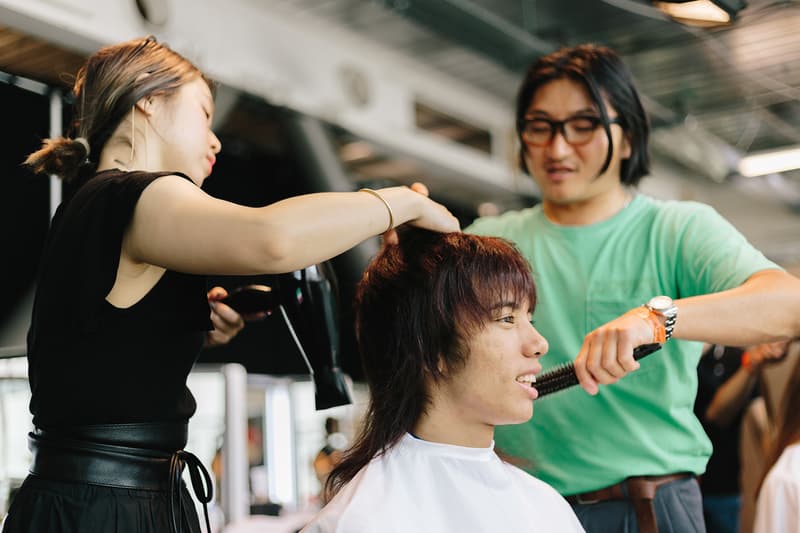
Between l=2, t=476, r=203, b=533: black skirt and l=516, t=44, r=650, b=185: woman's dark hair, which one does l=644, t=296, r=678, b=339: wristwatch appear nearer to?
l=516, t=44, r=650, b=185: woman's dark hair

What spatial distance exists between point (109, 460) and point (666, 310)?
99 cm

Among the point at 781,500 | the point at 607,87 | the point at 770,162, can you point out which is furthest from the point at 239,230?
the point at 770,162

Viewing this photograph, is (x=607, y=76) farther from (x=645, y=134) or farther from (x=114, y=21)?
(x=114, y=21)

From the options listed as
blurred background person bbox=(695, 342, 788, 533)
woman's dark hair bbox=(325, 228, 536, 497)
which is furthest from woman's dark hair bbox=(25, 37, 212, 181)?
blurred background person bbox=(695, 342, 788, 533)

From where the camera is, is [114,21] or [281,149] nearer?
[114,21]

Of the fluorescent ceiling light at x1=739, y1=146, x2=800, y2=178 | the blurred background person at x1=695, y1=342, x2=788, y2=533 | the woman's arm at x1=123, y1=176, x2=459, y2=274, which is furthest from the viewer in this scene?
the fluorescent ceiling light at x1=739, y1=146, x2=800, y2=178

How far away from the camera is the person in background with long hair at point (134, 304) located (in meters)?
1.24

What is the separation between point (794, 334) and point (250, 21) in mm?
3874

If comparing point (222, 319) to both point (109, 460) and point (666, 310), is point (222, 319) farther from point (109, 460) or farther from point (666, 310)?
point (666, 310)

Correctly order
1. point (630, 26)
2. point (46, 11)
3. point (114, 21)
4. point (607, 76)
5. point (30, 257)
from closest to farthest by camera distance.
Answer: point (607, 76)
point (30, 257)
point (46, 11)
point (114, 21)
point (630, 26)

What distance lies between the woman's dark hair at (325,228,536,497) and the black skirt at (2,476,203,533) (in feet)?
1.45

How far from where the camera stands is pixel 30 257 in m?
3.40

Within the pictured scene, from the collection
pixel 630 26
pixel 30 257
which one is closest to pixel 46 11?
pixel 30 257

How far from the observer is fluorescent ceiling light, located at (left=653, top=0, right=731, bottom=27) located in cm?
233
